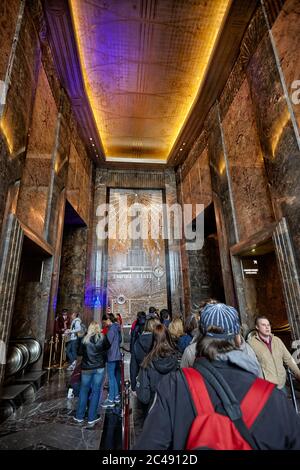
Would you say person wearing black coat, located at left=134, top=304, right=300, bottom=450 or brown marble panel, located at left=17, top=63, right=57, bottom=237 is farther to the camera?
brown marble panel, located at left=17, top=63, right=57, bottom=237

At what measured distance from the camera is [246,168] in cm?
642

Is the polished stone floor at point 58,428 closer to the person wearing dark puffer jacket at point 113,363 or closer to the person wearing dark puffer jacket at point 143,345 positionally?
the person wearing dark puffer jacket at point 113,363

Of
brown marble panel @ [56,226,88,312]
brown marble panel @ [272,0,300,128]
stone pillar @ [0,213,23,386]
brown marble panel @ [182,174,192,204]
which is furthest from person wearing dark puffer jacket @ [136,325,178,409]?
brown marble panel @ [182,174,192,204]

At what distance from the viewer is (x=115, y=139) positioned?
1166cm

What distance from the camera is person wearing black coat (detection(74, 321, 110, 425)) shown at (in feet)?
11.1

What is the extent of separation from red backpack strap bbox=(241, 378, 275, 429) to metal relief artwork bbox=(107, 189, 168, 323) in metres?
10.6

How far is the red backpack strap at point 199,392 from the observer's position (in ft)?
2.92

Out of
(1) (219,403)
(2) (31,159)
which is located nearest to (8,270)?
(2) (31,159)

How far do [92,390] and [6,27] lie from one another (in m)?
6.44

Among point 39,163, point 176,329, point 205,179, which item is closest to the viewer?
point 176,329

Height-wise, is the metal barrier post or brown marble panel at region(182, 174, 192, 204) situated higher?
brown marble panel at region(182, 174, 192, 204)

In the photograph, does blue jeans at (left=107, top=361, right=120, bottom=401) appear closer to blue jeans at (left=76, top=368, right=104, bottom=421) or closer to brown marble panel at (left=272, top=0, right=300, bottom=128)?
blue jeans at (left=76, top=368, right=104, bottom=421)

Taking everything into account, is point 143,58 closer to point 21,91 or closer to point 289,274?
point 21,91
